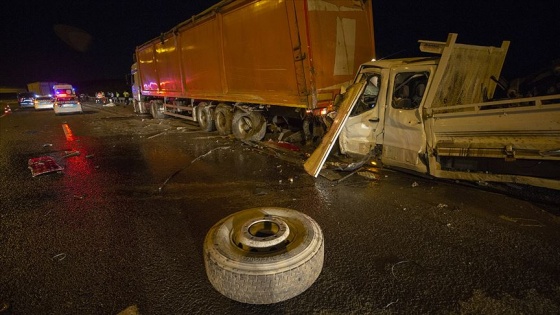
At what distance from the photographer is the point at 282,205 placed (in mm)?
3977

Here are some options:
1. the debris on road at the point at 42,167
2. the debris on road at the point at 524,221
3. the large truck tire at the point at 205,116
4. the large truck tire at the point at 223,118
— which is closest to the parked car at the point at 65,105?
the large truck tire at the point at 205,116

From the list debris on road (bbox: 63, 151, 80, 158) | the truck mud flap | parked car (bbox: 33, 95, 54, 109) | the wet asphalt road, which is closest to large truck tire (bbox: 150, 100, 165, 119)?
debris on road (bbox: 63, 151, 80, 158)

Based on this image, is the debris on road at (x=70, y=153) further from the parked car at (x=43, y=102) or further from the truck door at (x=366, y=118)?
the parked car at (x=43, y=102)

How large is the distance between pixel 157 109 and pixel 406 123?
13718 millimetres

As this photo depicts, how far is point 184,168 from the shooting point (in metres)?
5.88

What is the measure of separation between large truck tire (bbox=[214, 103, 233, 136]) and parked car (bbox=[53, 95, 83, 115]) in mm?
15121

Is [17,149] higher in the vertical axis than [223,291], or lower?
higher

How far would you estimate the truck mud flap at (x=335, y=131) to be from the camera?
15.3 ft

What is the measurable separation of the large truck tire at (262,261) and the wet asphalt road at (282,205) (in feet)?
0.79

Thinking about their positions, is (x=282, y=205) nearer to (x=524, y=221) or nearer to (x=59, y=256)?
(x=59, y=256)

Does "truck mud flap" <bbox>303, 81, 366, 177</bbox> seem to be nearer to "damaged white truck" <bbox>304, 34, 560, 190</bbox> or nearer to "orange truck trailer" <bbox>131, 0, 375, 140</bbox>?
"damaged white truck" <bbox>304, 34, 560, 190</bbox>

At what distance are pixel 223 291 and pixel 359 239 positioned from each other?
1.62 m

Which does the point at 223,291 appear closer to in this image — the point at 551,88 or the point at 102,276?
the point at 102,276

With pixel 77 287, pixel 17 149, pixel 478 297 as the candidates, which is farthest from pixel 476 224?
pixel 17 149
